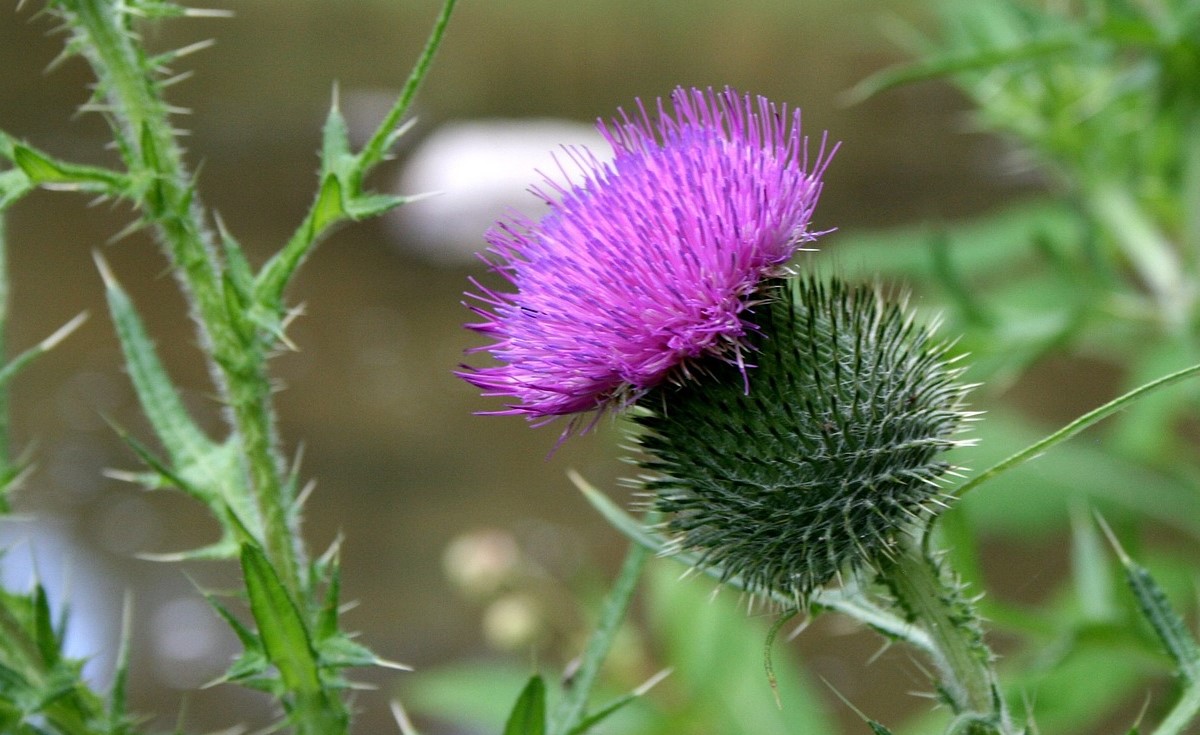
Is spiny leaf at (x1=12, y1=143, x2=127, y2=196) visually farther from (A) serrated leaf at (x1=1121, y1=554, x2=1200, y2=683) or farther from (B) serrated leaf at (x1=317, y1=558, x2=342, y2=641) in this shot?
(A) serrated leaf at (x1=1121, y1=554, x2=1200, y2=683)

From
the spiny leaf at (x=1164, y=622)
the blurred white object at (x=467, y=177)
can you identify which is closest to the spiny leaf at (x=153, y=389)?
the spiny leaf at (x=1164, y=622)

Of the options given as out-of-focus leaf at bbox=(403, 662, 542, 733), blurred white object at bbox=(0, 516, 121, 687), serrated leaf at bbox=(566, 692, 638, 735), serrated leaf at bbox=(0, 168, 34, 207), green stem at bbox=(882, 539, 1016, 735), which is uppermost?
serrated leaf at bbox=(0, 168, 34, 207)

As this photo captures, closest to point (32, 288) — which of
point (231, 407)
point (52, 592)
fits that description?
point (52, 592)

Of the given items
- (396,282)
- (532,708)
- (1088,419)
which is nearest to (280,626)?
(532,708)

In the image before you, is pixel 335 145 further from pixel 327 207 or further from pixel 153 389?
pixel 153 389

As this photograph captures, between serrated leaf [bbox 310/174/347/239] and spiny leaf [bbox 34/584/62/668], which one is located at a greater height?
serrated leaf [bbox 310/174/347/239]

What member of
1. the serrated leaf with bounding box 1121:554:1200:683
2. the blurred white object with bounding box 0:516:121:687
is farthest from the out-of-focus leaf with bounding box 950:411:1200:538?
the blurred white object with bounding box 0:516:121:687

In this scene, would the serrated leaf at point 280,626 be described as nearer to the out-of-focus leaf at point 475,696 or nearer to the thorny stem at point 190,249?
the thorny stem at point 190,249
